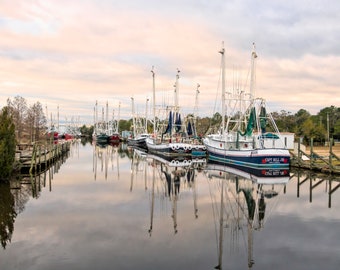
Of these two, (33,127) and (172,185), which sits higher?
(33,127)

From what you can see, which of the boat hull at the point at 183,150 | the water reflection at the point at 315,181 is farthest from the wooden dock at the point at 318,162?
the boat hull at the point at 183,150

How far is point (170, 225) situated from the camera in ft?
54.1

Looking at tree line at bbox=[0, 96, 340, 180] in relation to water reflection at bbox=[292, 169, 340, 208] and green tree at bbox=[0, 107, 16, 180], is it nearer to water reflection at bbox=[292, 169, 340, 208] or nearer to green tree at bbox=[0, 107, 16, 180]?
green tree at bbox=[0, 107, 16, 180]

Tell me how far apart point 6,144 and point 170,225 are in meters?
15.3

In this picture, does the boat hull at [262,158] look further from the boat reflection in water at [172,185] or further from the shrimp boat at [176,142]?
the shrimp boat at [176,142]

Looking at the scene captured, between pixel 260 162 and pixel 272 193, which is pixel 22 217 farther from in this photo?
pixel 260 162

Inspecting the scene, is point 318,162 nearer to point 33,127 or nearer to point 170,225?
point 170,225

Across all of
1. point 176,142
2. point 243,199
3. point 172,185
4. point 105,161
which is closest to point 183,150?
point 176,142

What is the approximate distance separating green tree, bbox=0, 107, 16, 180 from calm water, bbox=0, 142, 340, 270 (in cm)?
216

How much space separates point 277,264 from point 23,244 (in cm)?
877

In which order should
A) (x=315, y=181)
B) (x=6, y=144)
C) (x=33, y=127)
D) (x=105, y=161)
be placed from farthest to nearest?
(x=33, y=127), (x=105, y=161), (x=315, y=181), (x=6, y=144)

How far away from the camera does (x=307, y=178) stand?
103 feet

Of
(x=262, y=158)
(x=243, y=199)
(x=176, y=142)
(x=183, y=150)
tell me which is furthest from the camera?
(x=176, y=142)

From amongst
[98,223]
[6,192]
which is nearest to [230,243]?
[98,223]
